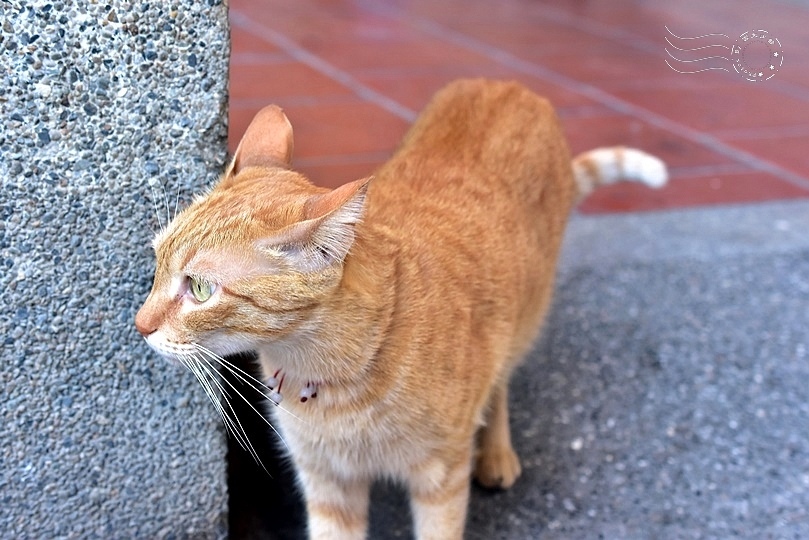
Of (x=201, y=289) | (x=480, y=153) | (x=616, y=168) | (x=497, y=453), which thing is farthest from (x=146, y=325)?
(x=616, y=168)

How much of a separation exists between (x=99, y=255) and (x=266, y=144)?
380 mm

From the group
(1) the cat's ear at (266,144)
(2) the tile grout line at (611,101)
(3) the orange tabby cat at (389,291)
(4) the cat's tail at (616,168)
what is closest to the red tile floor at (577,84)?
(2) the tile grout line at (611,101)

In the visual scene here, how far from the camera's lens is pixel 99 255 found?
167 cm

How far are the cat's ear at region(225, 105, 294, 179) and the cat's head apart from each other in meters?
0.18

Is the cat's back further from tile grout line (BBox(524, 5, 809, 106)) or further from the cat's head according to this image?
tile grout line (BBox(524, 5, 809, 106))

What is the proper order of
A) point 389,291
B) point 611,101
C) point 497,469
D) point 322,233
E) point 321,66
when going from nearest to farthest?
1. point 322,233
2. point 389,291
3. point 497,469
4. point 611,101
5. point 321,66

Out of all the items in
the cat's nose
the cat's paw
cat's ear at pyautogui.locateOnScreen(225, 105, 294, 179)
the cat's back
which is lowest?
the cat's paw

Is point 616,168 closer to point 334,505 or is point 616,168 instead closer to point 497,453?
point 497,453

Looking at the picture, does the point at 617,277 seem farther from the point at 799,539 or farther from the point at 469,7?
the point at 469,7

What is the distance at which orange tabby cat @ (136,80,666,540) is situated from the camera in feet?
4.63

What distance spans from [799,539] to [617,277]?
127 cm

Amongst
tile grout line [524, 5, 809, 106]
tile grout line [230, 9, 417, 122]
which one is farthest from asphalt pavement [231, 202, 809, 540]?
tile grout line [230, 9, 417, 122]

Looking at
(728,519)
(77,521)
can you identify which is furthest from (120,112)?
(728,519)

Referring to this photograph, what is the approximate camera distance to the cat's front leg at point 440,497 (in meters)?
1.78
